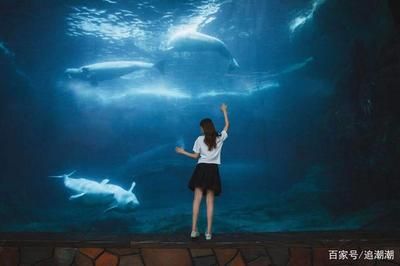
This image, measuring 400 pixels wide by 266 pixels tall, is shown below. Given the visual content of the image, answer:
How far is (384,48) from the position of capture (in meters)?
10.4

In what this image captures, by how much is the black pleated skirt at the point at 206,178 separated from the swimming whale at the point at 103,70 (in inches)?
258

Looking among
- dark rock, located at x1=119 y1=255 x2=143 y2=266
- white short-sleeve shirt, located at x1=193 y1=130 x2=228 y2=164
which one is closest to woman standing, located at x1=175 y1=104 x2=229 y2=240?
white short-sleeve shirt, located at x1=193 y1=130 x2=228 y2=164

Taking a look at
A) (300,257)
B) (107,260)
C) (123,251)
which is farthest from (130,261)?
(300,257)

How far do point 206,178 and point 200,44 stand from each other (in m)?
6.86

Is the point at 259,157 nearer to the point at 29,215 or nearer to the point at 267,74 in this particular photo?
the point at 267,74

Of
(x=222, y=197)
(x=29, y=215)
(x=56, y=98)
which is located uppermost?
(x=56, y=98)

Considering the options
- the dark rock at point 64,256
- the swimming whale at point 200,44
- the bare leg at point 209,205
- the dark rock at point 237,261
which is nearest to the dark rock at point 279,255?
the dark rock at point 237,261

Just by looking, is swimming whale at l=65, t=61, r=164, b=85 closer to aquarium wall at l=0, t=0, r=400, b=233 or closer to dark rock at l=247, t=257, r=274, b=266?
aquarium wall at l=0, t=0, r=400, b=233

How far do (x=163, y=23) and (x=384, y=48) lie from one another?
6820 millimetres

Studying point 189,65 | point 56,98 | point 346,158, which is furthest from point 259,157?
point 56,98

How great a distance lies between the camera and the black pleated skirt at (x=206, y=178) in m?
Result: 4.95

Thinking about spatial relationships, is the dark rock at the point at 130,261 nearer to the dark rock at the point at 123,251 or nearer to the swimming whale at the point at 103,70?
the dark rock at the point at 123,251

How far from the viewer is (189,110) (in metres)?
11.9

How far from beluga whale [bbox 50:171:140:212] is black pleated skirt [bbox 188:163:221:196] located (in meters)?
5.64
